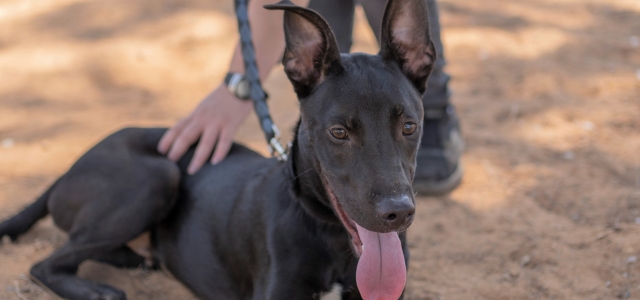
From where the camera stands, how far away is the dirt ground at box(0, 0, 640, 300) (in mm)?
3816

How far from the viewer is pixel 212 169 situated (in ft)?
12.3

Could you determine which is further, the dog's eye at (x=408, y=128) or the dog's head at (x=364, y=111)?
the dog's eye at (x=408, y=128)

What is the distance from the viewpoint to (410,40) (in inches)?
117

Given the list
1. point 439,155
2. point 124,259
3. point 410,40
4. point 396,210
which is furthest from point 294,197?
point 439,155

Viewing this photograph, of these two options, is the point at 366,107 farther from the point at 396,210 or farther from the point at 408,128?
the point at 396,210

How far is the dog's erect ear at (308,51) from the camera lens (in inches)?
110

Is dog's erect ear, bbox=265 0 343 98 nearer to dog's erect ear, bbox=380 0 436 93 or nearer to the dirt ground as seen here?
dog's erect ear, bbox=380 0 436 93

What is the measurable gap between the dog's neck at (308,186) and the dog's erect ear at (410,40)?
23.3 inches

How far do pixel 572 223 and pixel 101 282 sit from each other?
305 centimetres

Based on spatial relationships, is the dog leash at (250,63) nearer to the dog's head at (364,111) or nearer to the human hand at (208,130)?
the human hand at (208,130)

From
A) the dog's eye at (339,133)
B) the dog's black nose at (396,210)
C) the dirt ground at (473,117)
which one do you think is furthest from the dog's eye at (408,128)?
the dirt ground at (473,117)

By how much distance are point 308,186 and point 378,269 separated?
0.55m

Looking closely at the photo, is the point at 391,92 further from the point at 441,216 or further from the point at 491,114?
the point at 491,114

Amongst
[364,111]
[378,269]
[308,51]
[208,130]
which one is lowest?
[378,269]
